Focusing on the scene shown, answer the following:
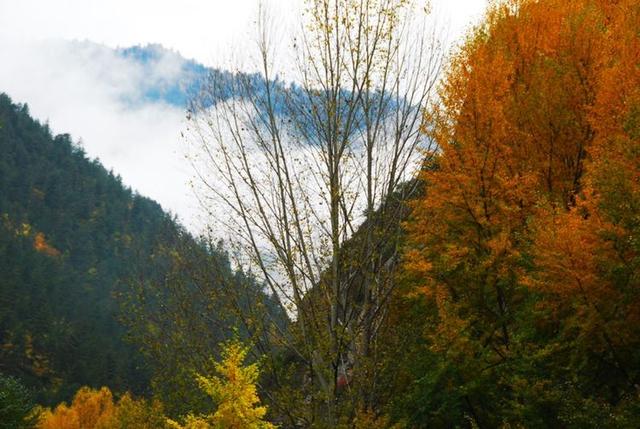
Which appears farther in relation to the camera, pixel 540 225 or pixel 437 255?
pixel 437 255

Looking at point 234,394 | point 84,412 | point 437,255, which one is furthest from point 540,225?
point 84,412

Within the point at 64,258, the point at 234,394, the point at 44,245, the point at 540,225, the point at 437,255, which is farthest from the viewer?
the point at 44,245

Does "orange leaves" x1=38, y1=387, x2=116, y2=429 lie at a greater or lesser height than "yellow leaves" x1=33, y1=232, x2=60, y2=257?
lesser

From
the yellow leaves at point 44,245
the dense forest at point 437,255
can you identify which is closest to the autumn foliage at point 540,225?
the dense forest at point 437,255

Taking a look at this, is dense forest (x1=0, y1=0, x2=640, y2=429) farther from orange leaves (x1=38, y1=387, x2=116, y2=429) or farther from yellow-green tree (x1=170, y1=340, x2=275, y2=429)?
orange leaves (x1=38, y1=387, x2=116, y2=429)

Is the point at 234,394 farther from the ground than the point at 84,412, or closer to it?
farther from the ground

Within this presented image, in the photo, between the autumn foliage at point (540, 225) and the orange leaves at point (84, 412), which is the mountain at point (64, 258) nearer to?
the autumn foliage at point (540, 225)

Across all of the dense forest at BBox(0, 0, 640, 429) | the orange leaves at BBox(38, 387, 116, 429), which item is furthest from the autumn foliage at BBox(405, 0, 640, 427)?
the orange leaves at BBox(38, 387, 116, 429)

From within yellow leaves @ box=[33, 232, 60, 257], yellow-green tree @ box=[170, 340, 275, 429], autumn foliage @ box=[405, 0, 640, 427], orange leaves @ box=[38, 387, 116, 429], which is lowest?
orange leaves @ box=[38, 387, 116, 429]

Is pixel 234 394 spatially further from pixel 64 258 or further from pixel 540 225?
pixel 64 258

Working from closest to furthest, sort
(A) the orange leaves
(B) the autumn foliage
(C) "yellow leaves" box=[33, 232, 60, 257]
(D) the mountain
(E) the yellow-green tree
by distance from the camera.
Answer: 1. (B) the autumn foliage
2. (E) the yellow-green tree
3. (A) the orange leaves
4. (D) the mountain
5. (C) "yellow leaves" box=[33, 232, 60, 257]

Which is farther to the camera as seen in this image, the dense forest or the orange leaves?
the orange leaves

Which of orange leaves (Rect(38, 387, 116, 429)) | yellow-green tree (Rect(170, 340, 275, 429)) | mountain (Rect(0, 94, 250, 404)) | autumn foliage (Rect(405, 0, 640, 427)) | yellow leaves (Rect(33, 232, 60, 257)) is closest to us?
autumn foliage (Rect(405, 0, 640, 427))

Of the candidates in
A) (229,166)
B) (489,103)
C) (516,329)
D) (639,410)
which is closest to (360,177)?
(229,166)
